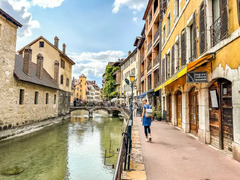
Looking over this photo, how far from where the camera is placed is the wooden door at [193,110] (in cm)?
756

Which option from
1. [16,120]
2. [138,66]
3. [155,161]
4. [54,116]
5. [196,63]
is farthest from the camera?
[138,66]

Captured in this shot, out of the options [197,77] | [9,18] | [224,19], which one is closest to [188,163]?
[197,77]

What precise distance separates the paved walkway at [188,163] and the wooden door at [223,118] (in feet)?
1.20

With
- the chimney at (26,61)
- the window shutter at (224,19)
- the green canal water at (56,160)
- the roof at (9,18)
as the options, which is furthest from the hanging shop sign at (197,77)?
the chimney at (26,61)

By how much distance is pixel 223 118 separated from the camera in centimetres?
507

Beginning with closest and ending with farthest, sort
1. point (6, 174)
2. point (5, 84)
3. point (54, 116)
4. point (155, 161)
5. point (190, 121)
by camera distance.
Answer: point (155, 161), point (6, 174), point (190, 121), point (5, 84), point (54, 116)

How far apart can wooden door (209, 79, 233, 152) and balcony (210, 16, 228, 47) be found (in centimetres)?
134

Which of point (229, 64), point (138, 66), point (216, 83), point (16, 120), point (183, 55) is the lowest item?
point (16, 120)

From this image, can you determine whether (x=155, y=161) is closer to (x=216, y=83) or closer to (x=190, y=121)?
(x=216, y=83)

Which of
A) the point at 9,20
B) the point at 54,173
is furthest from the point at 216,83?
the point at 9,20

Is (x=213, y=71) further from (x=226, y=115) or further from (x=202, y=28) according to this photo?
(x=202, y=28)

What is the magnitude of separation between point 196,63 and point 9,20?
1417cm

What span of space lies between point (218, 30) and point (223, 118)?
284 centimetres

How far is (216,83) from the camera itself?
558 centimetres
